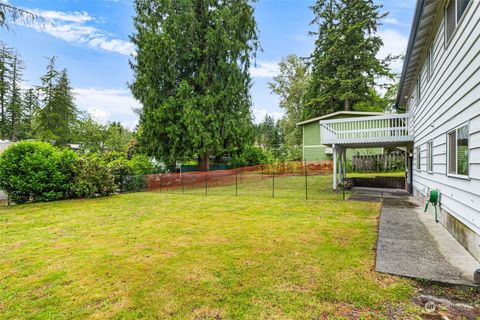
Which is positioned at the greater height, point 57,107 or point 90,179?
point 57,107

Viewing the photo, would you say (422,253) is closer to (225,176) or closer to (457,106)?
(457,106)

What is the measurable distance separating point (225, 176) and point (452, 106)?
1192 cm

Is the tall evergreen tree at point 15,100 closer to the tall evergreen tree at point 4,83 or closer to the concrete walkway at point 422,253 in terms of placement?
the tall evergreen tree at point 4,83

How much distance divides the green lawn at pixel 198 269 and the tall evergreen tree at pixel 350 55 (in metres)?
21.4

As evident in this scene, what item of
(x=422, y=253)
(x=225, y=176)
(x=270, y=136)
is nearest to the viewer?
(x=422, y=253)

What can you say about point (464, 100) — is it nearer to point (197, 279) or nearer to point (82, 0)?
point (197, 279)

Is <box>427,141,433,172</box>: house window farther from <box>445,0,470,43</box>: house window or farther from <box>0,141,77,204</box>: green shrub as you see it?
<box>0,141,77,204</box>: green shrub

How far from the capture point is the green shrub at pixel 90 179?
34.1ft

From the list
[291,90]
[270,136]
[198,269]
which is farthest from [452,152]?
[270,136]

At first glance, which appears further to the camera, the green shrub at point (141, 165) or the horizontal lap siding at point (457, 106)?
the green shrub at point (141, 165)

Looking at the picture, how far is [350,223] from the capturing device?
5.77 metres

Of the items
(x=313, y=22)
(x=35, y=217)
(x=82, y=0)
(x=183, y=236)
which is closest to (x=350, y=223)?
(x=183, y=236)

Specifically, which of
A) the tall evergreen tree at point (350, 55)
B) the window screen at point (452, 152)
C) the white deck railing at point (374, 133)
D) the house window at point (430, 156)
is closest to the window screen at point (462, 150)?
the window screen at point (452, 152)

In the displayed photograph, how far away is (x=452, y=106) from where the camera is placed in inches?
176
